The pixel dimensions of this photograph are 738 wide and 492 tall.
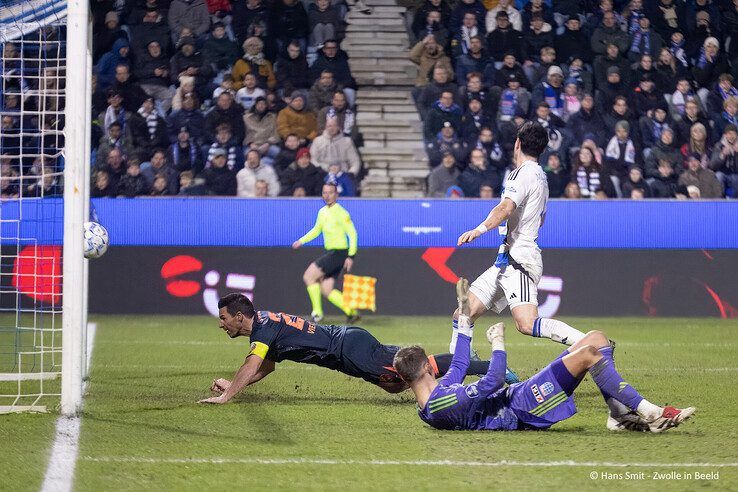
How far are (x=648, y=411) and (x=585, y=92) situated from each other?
12077 mm

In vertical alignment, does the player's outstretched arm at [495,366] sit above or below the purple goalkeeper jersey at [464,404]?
above

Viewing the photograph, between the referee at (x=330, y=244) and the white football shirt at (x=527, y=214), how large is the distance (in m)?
7.60

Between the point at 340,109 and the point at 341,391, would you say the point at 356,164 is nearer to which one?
the point at 340,109

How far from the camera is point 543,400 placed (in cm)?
668

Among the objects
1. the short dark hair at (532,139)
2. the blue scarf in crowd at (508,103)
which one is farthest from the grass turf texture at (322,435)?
the blue scarf in crowd at (508,103)

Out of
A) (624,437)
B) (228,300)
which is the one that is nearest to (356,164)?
(228,300)

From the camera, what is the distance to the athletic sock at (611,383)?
267 inches

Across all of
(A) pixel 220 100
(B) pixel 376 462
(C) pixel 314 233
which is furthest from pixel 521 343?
(B) pixel 376 462

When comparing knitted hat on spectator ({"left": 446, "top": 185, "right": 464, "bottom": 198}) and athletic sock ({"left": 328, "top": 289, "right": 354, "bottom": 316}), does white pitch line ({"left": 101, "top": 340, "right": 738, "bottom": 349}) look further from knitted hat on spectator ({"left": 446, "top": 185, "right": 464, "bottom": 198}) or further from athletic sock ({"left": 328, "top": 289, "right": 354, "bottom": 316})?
knitted hat on spectator ({"left": 446, "top": 185, "right": 464, "bottom": 198})

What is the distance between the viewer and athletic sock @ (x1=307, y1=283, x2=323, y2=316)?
15.5m

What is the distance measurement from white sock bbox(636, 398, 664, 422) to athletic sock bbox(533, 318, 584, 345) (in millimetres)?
708

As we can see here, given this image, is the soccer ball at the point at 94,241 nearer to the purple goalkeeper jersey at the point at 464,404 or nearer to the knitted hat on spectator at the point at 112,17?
the purple goalkeeper jersey at the point at 464,404

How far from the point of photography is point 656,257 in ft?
53.5

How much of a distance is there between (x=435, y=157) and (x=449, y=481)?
1241 cm
